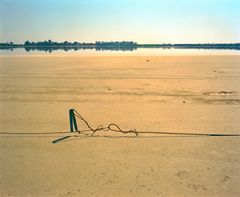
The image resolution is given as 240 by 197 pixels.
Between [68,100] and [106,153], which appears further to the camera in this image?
[68,100]

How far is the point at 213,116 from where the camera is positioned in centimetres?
790

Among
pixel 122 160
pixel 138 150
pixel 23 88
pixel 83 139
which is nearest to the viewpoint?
pixel 122 160

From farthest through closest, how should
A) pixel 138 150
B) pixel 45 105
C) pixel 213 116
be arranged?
pixel 45 105
pixel 213 116
pixel 138 150

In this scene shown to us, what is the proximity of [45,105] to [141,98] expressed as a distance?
9.89ft

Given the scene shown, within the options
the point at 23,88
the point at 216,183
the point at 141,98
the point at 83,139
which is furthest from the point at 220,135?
the point at 23,88

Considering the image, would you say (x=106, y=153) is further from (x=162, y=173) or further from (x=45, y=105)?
(x=45, y=105)

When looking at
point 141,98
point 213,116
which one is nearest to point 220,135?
point 213,116

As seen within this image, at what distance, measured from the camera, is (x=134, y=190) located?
420cm

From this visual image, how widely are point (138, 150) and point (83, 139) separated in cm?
119

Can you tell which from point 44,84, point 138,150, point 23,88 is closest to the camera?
point 138,150

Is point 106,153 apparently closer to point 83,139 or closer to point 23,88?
point 83,139

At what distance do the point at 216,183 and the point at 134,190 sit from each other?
3.76ft

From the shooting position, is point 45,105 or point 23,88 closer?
point 45,105

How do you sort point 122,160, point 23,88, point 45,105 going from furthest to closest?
point 23,88
point 45,105
point 122,160
